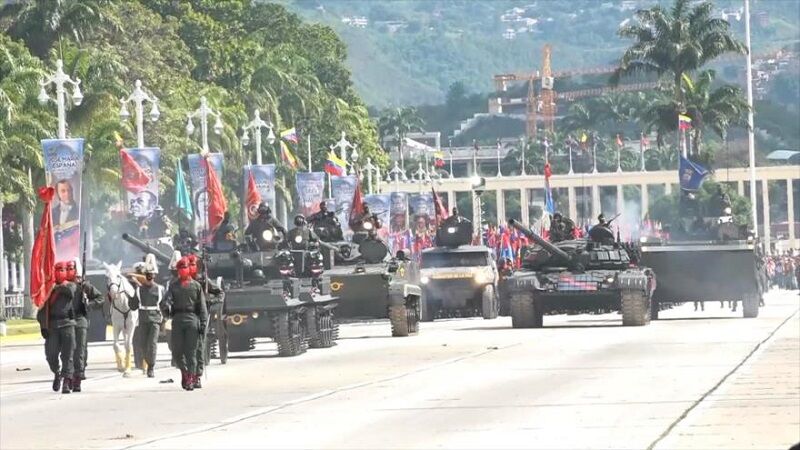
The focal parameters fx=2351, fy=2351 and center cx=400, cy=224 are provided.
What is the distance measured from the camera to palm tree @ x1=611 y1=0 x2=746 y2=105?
343ft

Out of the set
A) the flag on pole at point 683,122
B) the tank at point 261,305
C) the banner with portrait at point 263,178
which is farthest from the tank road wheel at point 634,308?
the flag on pole at point 683,122

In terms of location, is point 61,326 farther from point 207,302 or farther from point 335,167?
point 335,167

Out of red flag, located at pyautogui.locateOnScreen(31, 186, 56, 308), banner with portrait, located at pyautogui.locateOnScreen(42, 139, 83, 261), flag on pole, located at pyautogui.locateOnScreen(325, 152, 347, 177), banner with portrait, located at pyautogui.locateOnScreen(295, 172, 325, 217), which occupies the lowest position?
red flag, located at pyautogui.locateOnScreen(31, 186, 56, 308)

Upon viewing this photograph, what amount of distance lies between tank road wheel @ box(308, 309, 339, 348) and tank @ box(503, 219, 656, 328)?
20.2 ft

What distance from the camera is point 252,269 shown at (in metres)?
41.9

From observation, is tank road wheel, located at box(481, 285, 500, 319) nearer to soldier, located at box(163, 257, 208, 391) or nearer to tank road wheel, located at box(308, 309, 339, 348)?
tank road wheel, located at box(308, 309, 339, 348)

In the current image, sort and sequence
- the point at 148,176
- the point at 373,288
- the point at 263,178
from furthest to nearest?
the point at 263,178
the point at 148,176
the point at 373,288

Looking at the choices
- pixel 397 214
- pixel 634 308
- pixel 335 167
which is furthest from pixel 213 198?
pixel 397 214

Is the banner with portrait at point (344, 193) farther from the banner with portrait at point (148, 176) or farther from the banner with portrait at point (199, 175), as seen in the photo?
the banner with portrait at point (148, 176)

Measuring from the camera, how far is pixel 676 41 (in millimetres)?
105000

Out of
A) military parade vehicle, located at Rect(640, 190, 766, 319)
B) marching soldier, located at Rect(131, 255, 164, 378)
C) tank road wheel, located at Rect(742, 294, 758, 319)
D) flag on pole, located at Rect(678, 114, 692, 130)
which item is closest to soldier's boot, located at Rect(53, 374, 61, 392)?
marching soldier, located at Rect(131, 255, 164, 378)

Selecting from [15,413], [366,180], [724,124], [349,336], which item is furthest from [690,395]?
[366,180]

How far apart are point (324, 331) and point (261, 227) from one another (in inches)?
92.3

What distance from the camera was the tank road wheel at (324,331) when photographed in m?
43.4
